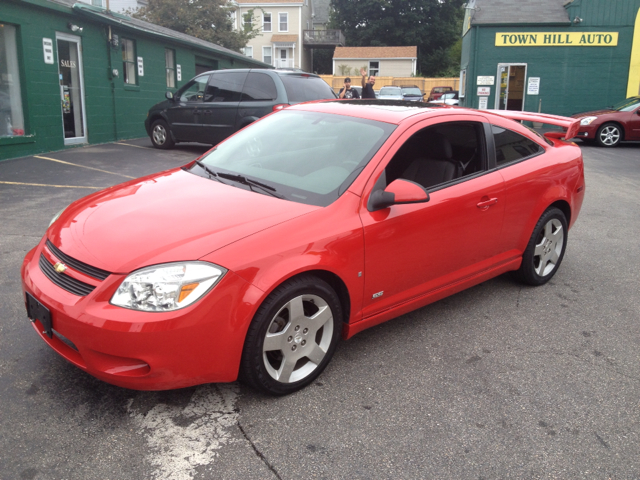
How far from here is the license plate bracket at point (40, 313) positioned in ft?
9.01

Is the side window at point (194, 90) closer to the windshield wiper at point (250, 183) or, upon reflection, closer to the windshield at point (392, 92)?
the windshield wiper at point (250, 183)

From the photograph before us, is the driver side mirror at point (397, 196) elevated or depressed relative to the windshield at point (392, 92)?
depressed

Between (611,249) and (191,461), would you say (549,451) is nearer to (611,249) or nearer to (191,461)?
(191,461)

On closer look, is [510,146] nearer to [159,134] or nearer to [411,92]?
[159,134]

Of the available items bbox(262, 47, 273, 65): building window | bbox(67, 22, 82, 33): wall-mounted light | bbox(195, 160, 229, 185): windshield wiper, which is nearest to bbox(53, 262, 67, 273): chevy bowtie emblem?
bbox(195, 160, 229, 185): windshield wiper

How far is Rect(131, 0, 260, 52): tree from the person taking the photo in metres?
31.5

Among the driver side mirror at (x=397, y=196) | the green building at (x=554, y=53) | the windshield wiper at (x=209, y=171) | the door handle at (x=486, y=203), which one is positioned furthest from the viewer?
the green building at (x=554, y=53)

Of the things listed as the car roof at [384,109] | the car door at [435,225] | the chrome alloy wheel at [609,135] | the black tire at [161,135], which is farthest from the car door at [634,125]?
the car door at [435,225]

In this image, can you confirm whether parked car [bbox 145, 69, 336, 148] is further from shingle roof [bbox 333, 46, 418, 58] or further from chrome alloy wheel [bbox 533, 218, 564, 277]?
shingle roof [bbox 333, 46, 418, 58]

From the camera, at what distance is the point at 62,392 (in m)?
2.92

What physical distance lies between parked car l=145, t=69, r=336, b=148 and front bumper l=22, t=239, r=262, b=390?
7998mm

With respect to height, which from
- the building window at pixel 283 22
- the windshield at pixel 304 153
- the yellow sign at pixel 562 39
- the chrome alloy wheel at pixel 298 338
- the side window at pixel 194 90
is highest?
the building window at pixel 283 22

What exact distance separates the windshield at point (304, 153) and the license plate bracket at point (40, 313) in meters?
1.28

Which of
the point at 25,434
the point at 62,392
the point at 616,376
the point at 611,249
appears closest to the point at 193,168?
the point at 62,392
